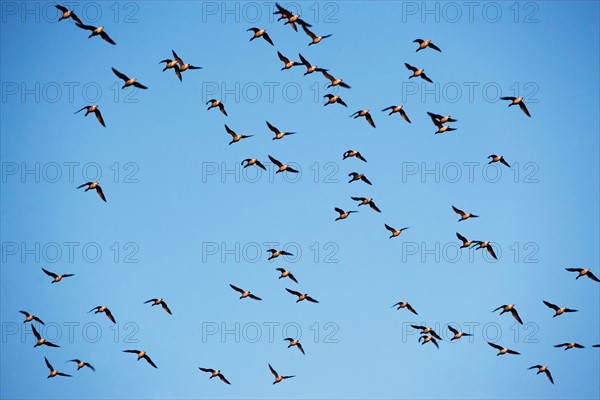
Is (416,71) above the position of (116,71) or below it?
above

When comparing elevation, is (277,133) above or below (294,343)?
above

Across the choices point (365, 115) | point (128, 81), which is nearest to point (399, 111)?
point (365, 115)

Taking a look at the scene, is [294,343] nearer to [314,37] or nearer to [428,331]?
[428,331]

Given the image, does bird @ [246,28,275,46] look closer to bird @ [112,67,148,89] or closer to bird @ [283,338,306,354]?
bird @ [112,67,148,89]

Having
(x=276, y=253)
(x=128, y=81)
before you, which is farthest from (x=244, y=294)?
(x=128, y=81)

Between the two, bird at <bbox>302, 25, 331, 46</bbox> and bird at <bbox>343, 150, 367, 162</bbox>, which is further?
bird at <bbox>343, 150, 367, 162</bbox>

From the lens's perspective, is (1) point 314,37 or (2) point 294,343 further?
(2) point 294,343

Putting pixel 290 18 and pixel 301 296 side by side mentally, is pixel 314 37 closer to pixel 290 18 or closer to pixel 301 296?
pixel 290 18

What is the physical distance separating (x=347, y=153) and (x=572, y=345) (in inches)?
749

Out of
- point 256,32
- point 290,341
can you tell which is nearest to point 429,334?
point 290,341

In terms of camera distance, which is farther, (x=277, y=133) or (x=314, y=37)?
(x=277, y=133)

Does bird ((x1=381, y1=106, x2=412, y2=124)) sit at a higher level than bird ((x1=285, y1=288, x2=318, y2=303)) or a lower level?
higher

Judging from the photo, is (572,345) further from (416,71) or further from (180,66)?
(180,66)

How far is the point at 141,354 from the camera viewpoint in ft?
241
